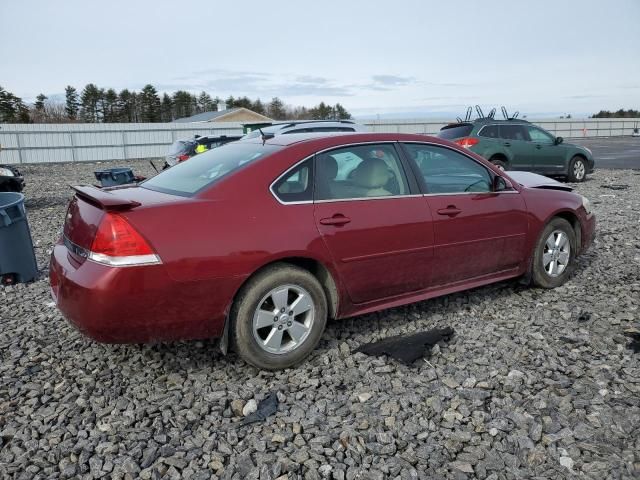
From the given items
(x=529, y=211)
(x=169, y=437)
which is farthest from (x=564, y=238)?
(x=169, y=437)

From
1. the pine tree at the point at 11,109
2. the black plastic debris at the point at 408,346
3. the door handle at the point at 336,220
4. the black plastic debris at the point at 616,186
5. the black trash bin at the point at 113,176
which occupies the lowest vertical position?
the black plastic debris at the point at 408,346

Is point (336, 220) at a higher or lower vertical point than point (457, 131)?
lower

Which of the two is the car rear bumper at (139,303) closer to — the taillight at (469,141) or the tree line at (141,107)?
the taillight at (469,141)

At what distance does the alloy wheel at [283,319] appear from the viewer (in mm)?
3457

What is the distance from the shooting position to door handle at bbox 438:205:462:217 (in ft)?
13.8

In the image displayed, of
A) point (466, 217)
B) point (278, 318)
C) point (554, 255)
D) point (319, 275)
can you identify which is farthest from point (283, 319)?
point (554, 255)

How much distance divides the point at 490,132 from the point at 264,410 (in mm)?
11141

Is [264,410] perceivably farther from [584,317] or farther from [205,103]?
[205,103]

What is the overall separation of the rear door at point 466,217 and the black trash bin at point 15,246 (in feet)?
13.6

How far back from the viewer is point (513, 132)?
13102mm

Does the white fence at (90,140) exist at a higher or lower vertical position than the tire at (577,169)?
higher

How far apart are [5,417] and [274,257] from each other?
185 cm

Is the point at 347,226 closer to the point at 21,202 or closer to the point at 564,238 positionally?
the point at 564,238

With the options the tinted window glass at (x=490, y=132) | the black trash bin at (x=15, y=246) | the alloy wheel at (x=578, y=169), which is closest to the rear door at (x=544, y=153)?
the alloy wheel at (x=578, y=169)
